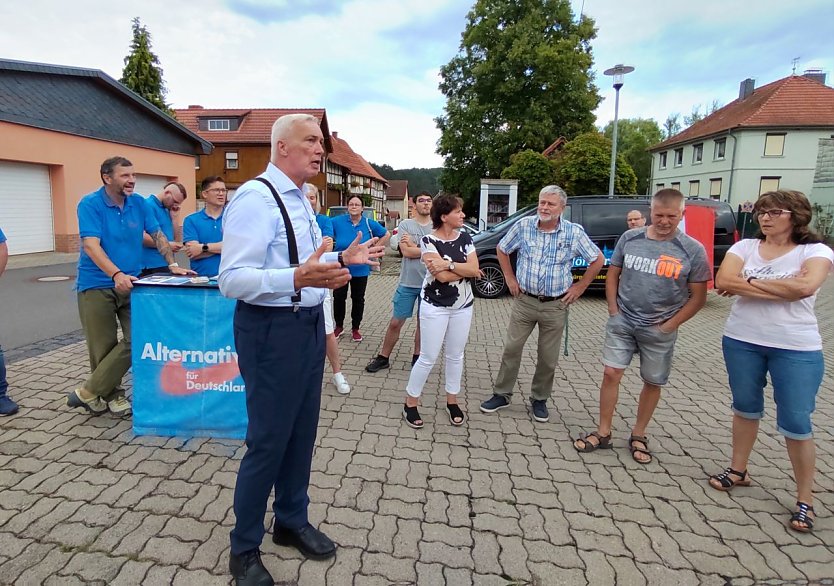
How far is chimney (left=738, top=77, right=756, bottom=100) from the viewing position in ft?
120

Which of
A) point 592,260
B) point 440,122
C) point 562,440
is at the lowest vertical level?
point 562,440

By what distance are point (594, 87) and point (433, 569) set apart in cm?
3249

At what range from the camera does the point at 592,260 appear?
3955 mm

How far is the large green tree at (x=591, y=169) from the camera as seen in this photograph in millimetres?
19453

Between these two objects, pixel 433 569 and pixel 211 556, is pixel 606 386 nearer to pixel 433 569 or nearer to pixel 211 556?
pixel 433 569

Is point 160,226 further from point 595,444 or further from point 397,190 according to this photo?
point 397,190

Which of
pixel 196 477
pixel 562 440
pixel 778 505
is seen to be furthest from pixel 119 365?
pixel 778 505

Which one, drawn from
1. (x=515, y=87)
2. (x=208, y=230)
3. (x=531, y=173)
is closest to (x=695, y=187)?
(x=515, y=87)

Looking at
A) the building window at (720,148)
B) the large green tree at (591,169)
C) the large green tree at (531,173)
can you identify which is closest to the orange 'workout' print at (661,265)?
the large green tree at (591,169)

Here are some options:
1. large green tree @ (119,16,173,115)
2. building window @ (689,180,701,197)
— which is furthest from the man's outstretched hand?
building window @ (689,180,701,197)

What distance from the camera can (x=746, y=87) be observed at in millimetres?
37000

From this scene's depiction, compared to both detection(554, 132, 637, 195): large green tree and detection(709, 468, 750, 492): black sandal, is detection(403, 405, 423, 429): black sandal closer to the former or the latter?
detection(709, 468, 750, 492): black sandal

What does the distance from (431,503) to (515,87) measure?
95.5ft

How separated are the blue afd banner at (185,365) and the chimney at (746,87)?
45.4 m
